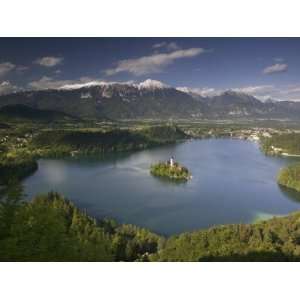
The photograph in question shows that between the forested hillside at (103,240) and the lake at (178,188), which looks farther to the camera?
the lake at (178,188)

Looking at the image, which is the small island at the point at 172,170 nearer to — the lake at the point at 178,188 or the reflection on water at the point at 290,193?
the lake at the point at 178,188

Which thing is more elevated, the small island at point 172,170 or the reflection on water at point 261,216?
the small island at point 172,170

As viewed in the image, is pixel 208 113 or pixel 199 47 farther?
pixel 208 113

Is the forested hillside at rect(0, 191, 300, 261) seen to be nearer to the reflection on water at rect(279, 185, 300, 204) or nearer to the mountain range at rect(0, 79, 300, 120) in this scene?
the mountain range at rect(0, 79, 300, 120)

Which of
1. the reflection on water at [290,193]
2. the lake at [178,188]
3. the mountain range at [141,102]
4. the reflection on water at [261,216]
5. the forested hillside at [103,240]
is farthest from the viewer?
the reflection on water at [290,193]

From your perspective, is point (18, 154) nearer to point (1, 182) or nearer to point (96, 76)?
point (1, 182)

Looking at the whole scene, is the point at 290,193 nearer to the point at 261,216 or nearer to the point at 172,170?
the point at 261,216

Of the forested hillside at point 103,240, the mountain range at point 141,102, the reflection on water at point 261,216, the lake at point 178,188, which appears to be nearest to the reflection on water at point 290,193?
the lake at point 178,188
